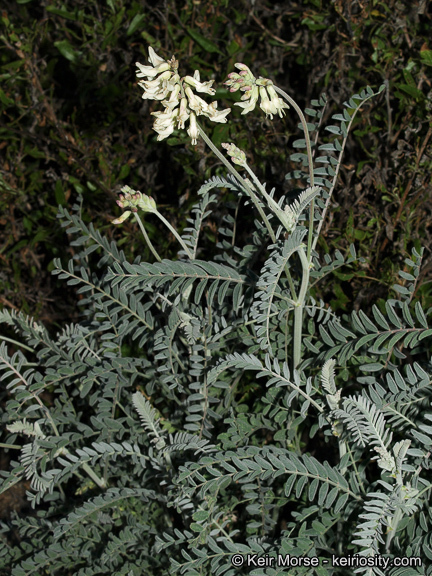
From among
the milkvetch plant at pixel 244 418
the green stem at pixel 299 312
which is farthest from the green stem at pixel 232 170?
the green stem at pixel 299 312

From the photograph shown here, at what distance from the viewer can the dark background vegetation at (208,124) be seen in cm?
162

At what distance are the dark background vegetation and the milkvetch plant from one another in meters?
0.21

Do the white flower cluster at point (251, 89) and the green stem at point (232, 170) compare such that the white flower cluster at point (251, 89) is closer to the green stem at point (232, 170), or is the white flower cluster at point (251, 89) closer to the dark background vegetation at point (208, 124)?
the green stem at point (232, 170)

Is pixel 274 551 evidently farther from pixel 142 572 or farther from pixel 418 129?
pixel 418 129

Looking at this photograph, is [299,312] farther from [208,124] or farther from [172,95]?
[208,124]

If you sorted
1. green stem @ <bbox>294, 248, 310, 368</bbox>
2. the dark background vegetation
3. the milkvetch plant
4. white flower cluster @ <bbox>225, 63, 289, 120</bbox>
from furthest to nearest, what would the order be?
the dark background vegetation, green stem @ <bbox>294, 248, 310, 368</bbox>, the milkvetch plant, white flower cluster @ <bbox>225, 63, 289, 120</bbox>

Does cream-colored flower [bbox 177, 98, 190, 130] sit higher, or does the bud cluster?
cream-colored flower [bbox 177, 98, 190, 130]

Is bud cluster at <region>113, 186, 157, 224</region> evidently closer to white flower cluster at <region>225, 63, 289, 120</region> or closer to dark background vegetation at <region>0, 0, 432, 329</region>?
white flower cluster at <region>225, 63, 289, 120</region>

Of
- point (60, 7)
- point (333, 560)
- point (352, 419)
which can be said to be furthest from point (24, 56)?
point (333, 560)

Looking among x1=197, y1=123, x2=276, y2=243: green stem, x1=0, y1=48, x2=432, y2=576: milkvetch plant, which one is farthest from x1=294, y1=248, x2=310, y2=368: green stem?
x1=197, y1=123, x2=276, y2=243: green stem

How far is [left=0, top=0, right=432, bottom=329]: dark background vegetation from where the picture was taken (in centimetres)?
162

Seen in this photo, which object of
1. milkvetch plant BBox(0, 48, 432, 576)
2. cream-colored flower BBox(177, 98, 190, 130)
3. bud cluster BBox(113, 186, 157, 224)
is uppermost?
cream-colored flower BBox(177, 98, 190, 130)

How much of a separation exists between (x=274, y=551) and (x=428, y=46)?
54.6 inches

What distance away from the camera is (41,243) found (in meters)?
2.36
